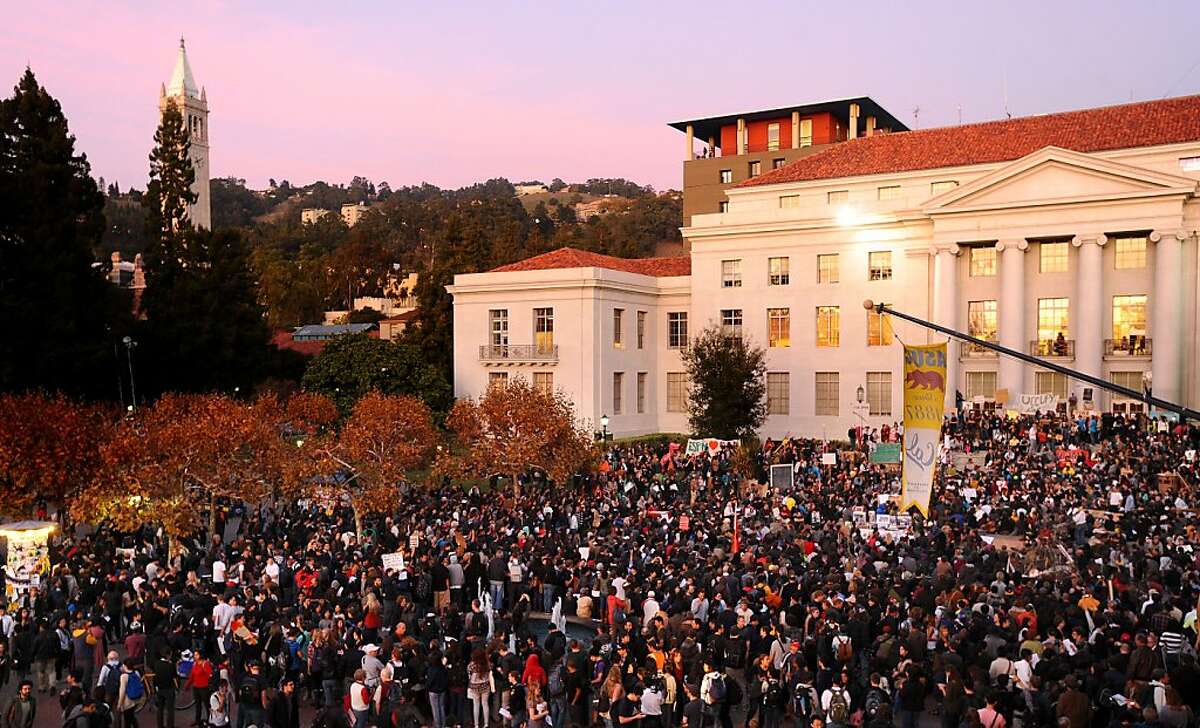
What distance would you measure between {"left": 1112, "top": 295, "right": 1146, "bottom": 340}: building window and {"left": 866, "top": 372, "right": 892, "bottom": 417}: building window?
31.1ft

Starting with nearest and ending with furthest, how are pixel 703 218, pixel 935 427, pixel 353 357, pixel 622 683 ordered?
pixel 622 683
pixel 935 427
pixel 353 357
pixel 703 218

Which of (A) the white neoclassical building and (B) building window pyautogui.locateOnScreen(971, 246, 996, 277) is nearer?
(A) the white neoclassical building

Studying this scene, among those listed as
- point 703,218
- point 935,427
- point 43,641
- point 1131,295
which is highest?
point 703,218

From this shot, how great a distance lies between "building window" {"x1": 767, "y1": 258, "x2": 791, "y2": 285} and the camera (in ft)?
157

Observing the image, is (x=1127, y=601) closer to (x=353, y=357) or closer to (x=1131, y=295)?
(x=1131, y=295)

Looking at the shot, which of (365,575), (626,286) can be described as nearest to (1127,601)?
(365,575)

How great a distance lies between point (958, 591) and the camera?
51.8ft

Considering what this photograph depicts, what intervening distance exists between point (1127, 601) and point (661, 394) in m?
36.9

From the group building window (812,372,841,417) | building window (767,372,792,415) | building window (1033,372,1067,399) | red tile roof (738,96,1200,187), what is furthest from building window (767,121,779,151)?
building window (1033,372,1067,399)

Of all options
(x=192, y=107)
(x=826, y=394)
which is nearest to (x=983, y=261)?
(x=826, y=394)

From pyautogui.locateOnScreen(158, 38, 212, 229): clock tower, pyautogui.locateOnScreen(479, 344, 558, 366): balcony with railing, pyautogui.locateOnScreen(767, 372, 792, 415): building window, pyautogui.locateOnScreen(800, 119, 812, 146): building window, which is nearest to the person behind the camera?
pyautogui.locateOnScreen(767, 372, 792, 415): building window

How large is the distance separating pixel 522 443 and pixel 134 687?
18479 millimetres

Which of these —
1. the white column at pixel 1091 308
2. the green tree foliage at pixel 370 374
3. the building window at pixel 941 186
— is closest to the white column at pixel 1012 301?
the white column at pixel 1091 308

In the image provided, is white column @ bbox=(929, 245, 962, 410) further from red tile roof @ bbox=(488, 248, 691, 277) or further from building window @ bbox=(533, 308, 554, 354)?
building window @ bbox=(533, 308, 554, 354)
